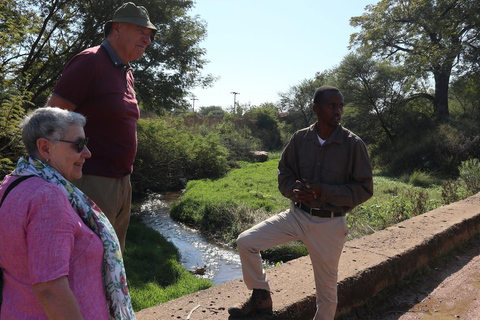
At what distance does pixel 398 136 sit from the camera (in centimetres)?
2317

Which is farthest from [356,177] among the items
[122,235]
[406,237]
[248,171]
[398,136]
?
[398,136]

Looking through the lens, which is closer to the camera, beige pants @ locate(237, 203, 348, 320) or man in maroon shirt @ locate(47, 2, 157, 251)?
man in maroon shirt @ locate(47, 2, 157, 251)

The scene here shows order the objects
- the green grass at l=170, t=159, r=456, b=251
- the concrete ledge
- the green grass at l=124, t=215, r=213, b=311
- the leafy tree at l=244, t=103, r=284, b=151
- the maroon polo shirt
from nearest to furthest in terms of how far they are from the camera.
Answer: the maroon polo shirt
the concrete ledge
the green grass at l=124, t=215, r=213, b=311
the green grass at l=170, t=159, r=456, b=251
the leafy tree at l=244, t=103, r=284, b=151

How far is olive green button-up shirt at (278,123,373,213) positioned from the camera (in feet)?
9.71

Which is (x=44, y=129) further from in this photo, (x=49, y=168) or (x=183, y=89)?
(x=183, y=89)

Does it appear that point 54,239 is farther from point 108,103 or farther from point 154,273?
point 154,273

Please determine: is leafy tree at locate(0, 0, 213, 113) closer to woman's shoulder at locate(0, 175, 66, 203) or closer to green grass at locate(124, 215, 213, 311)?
green grass at locate(124, 215, 213, 311)

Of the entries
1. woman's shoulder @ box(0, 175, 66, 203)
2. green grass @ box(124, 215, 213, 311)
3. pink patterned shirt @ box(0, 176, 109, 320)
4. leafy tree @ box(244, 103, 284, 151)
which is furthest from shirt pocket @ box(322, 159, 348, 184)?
leafy tree @ box(244, 103, 284, 151)

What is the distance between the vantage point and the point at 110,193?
2.73 meters

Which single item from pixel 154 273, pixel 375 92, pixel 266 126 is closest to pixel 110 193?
pixel 154 273

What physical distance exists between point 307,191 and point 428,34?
23706 mm

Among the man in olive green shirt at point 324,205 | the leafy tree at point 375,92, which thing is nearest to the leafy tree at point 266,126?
the leafy tree at point 375,92

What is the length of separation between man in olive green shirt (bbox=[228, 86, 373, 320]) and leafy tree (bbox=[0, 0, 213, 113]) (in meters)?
8.54

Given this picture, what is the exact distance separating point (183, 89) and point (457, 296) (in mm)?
12884
